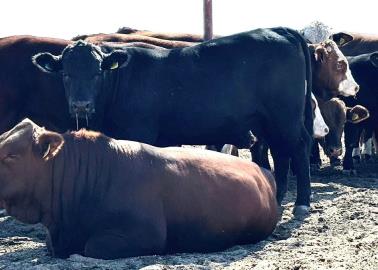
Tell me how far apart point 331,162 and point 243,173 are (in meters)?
5.36

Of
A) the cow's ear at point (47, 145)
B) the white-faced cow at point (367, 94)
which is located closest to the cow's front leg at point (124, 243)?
the cow's ear at point (47, 145)

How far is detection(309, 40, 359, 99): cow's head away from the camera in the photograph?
35.4 feet

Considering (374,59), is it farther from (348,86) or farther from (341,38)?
(341,38)

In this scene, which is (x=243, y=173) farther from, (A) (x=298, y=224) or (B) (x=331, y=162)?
(B) (x=331, y=162)

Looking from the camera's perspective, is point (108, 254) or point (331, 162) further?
point (331, 162)

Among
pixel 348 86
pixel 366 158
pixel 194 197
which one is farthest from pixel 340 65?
pixel 194 197

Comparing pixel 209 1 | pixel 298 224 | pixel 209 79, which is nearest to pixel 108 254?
pixel 298 224

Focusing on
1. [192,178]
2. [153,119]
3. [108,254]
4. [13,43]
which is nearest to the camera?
[108,254]

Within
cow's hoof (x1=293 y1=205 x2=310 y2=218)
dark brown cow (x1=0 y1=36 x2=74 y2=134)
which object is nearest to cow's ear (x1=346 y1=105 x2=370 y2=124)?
cow's hoof (x1=293 y1=205 x2=310 y2=218)

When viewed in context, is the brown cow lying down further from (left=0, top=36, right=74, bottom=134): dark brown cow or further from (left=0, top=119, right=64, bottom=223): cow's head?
(left=0, top=36, right=74, bottom=134): dark brown cow

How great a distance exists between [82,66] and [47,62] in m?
0.44

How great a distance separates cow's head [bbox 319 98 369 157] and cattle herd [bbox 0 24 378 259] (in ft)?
0.05

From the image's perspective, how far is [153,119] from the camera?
7.93m

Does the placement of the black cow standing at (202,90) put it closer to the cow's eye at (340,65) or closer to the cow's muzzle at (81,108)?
the cow's muzzle at (81,108)
